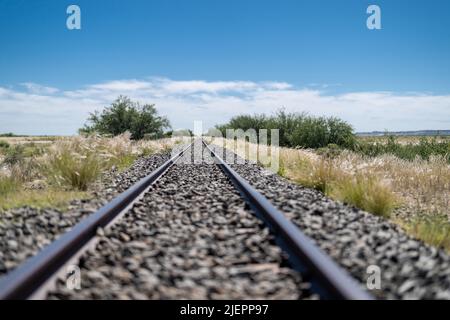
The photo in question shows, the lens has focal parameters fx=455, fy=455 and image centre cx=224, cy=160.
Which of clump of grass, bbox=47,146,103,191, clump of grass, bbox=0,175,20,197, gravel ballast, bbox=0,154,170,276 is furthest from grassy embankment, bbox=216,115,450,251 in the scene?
clump of grass, bbox=0,175,20,197

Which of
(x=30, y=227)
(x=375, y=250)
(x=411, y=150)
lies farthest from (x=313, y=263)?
(x=411, y=150)

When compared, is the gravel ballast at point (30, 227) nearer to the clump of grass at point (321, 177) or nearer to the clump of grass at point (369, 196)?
the clump of grass at point (369, 196)

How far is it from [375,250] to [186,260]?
1.64 metres

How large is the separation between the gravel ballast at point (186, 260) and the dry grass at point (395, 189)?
6.55 ft

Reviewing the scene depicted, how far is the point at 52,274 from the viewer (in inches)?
Answer: 132

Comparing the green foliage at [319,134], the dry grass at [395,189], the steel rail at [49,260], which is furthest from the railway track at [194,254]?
the green foliage at [319,134]

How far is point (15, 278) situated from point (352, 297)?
82.9 inches

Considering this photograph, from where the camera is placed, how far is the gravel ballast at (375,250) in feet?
10.3

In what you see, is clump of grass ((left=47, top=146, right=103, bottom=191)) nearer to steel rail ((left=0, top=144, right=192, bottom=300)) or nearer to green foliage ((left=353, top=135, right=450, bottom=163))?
steel rail ((left=0, top=144, right=192, bottom=300))

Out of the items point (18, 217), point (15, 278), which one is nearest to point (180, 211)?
point (18, 217)

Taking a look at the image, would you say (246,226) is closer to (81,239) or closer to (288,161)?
(81,239)

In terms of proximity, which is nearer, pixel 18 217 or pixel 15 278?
pixel 15 278

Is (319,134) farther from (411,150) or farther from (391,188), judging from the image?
(391,188)

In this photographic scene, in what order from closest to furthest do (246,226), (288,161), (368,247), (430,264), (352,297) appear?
(352,297), (430,264), (368,247), (246,226), (288,161)
